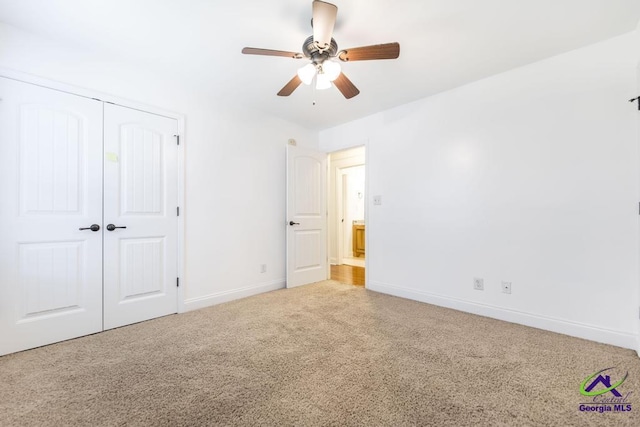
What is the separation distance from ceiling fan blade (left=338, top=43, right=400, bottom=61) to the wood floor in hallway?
3107 millimetres

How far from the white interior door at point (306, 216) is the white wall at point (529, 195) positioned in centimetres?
114

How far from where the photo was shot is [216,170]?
10.6 feet

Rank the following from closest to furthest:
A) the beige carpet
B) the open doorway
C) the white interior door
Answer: the beige carpet → the white interior door → the open doorway

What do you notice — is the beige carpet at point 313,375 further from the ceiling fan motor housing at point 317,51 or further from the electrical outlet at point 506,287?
the ceiling fan motor housing at point 317,51

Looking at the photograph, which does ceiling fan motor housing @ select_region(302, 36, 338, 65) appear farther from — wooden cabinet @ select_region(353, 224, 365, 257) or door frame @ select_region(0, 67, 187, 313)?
wooden cabinet @ select_region(353, 224, 365, 257)

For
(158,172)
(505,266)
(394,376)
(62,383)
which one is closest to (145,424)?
(62,383)

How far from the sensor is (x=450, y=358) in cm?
194

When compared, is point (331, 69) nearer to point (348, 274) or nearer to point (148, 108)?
point (148, 108)

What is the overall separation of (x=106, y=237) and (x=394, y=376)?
8.64ft

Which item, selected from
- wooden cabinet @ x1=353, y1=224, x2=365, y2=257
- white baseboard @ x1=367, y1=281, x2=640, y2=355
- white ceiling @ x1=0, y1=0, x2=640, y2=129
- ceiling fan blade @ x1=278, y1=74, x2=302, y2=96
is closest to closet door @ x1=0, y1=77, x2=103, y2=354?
white ceiling @ x1=0, y1=0, x2=640, y2=129

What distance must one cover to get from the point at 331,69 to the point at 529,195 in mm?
2140

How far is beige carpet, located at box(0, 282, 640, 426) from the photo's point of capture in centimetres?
139

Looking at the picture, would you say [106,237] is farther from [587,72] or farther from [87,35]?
[587,72]

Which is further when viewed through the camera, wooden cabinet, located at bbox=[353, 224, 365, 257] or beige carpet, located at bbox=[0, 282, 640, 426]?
wooden cabinet, located at bbox=[353, 224, 365, 257]
